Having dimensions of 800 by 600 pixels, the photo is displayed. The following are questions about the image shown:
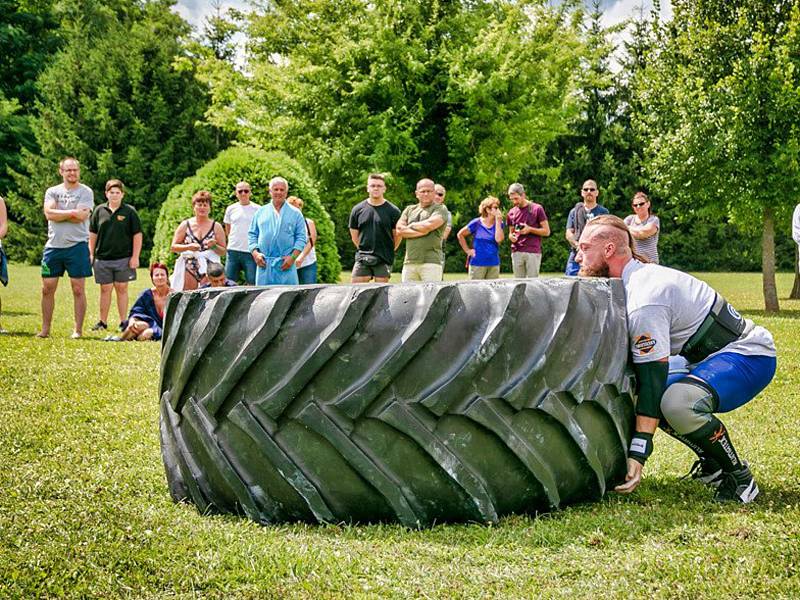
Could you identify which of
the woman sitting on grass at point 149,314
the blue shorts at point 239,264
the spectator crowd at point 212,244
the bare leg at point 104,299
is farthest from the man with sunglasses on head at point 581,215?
the bare leg at point 104,299

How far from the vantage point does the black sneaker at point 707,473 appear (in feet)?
13.5

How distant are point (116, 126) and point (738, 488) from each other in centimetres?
3480

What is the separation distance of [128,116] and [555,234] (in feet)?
59.8

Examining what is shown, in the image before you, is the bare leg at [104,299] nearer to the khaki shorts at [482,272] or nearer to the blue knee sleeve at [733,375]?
the khaki shorts at [482,272]

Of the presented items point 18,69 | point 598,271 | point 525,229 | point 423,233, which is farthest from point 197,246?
point 18,69

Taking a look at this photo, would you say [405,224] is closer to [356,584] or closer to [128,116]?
[356,584]

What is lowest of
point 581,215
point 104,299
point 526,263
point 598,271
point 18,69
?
point 104,299

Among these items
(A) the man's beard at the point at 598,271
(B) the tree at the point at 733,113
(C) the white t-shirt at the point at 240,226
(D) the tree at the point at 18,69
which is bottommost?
(A) the man's beard at the point at 598,271

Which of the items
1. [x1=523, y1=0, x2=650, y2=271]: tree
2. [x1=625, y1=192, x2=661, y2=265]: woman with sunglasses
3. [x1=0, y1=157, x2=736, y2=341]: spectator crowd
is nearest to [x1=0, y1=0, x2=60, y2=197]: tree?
[x1=523, y1=0, x2=650, y2=271]: tree

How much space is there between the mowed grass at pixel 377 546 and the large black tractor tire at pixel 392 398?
14cm

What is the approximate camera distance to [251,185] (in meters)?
14.5

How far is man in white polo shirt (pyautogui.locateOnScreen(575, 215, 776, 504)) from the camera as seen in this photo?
12.5ft

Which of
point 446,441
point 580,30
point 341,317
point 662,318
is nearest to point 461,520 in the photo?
point 446,441

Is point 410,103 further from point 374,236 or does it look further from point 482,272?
point 374,236
